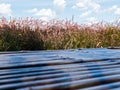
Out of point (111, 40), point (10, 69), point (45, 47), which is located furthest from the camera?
point (111, 40)

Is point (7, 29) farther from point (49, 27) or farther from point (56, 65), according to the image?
point (56, 65)

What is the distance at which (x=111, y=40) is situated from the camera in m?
8.94

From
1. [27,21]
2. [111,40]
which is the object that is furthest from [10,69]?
[111,40]

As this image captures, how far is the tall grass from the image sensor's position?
759 centimetres

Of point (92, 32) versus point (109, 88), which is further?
point (92, 32)

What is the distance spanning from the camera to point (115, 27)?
31.2 ft

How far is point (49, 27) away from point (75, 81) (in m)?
6.54

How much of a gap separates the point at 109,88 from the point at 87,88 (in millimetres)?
122

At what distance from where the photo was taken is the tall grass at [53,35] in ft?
24.9

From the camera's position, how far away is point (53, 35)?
8.23 metres

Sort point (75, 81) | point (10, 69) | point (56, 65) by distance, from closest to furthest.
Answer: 1. point (75, 81)
2. point (10, 69)
3. point (56, 65)

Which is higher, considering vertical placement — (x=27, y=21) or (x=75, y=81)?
(x=27, y=21)

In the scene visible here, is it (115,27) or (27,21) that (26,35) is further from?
(115,27)

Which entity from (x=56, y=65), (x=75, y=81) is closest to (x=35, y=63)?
(x=56, y=65)
